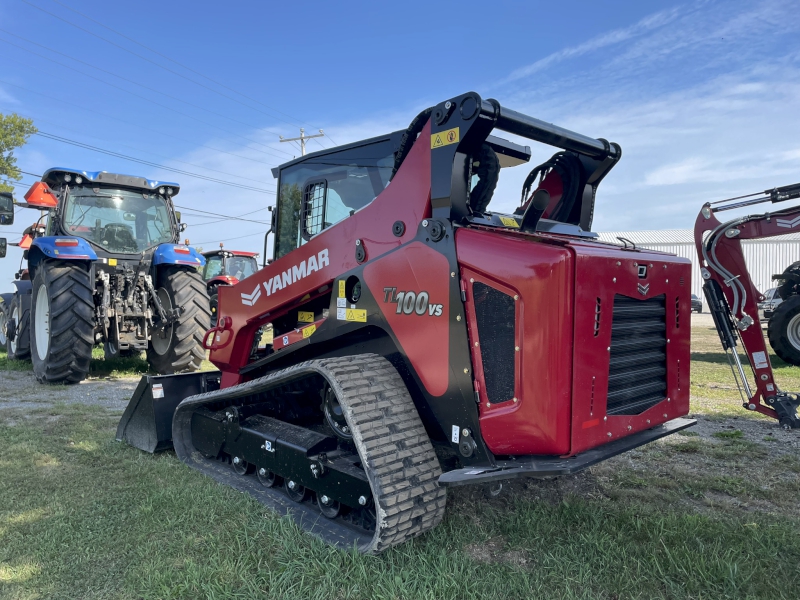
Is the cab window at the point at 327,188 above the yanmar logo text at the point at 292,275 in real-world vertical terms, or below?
above

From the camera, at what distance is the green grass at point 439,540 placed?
2.50 meters

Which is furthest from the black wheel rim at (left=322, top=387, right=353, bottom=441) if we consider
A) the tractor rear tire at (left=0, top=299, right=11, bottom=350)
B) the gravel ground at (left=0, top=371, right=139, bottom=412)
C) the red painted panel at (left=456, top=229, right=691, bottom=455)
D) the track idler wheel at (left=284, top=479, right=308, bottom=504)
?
the tractor rear tire at (left=0, top=299, right=11, bottom=350)

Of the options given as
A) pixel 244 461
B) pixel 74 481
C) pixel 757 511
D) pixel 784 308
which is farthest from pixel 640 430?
pixel 784 308

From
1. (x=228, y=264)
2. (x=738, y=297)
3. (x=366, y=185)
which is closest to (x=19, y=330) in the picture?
(x=228, y=264)

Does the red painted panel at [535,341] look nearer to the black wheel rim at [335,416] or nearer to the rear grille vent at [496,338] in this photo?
the rear grille vent at [496,338]

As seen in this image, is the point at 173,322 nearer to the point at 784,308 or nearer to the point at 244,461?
the point at 244,461

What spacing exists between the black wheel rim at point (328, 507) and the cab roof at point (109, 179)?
245 inches

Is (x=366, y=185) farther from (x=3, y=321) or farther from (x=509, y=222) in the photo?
(x=3, y=321)

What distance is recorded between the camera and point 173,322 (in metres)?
7.42

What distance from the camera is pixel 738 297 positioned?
17.5ft

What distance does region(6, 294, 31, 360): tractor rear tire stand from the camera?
27.1 feet

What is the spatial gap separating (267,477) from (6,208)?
4.34m

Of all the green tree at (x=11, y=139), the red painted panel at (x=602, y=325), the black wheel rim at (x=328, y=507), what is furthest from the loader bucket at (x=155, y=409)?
the green tree at (x=11, y=139)

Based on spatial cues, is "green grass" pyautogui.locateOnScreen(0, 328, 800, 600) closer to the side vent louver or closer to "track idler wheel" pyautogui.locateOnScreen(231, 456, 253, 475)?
"track idler wheel" pyautogui.locateOnScreen(231, 456, 253, 475)
